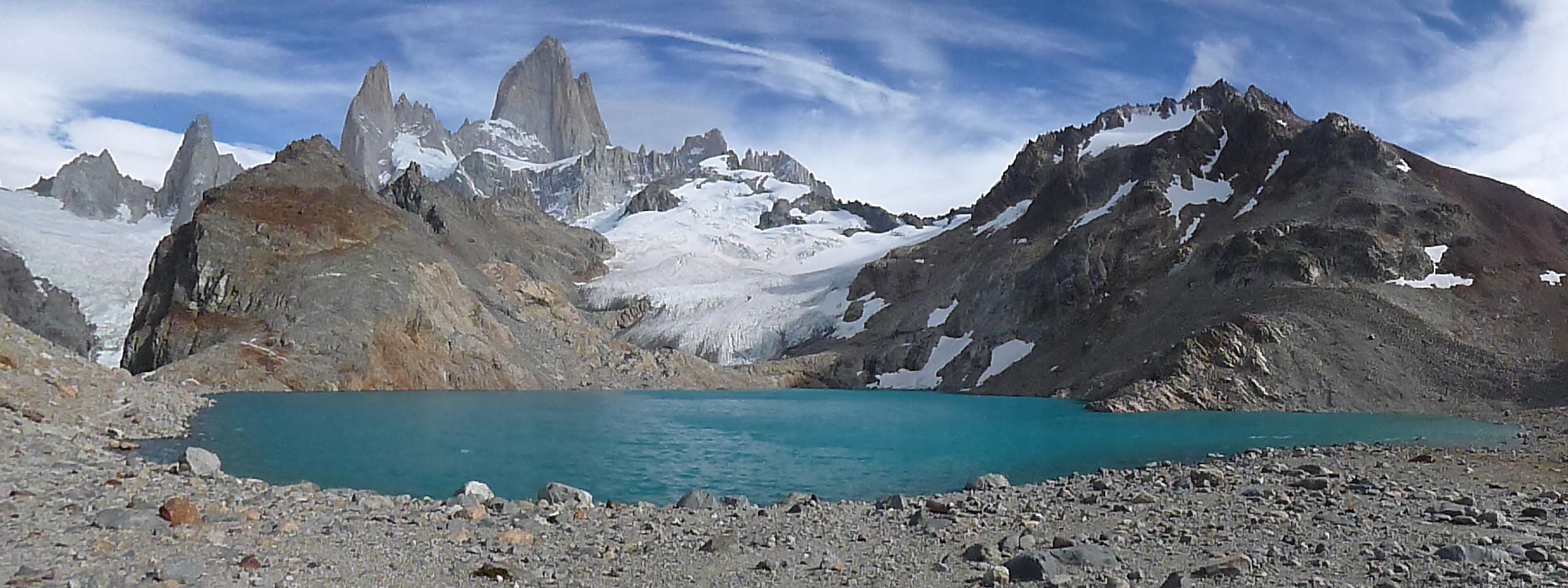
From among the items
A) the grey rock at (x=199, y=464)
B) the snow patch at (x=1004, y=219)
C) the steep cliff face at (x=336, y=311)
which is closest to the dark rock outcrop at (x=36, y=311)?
the steep cliff face at (x=336, y=311)

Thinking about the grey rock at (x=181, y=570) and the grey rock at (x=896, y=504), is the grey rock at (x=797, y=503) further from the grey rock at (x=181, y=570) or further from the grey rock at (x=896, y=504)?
the grey rock at (x=181, y=570)

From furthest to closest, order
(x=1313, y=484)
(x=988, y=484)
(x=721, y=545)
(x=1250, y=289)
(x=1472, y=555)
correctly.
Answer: (x=1250, y=289), (x=988, y=484), (x=1313, y=484), (x=721, y=545), (x=1472, y=555)

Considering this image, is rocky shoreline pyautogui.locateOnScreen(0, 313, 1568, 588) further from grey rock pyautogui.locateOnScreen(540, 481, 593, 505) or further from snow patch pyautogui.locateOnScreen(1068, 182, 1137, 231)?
snow patch pyautogui.locateOnScreen(1068, 182, 1137, 231)

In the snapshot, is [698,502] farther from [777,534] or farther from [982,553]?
[982,553]

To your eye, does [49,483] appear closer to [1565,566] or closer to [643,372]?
[1565,566]

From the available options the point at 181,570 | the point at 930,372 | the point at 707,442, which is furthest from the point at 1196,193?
the point at 181,570

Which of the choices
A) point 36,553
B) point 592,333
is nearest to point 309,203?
point 592,333
